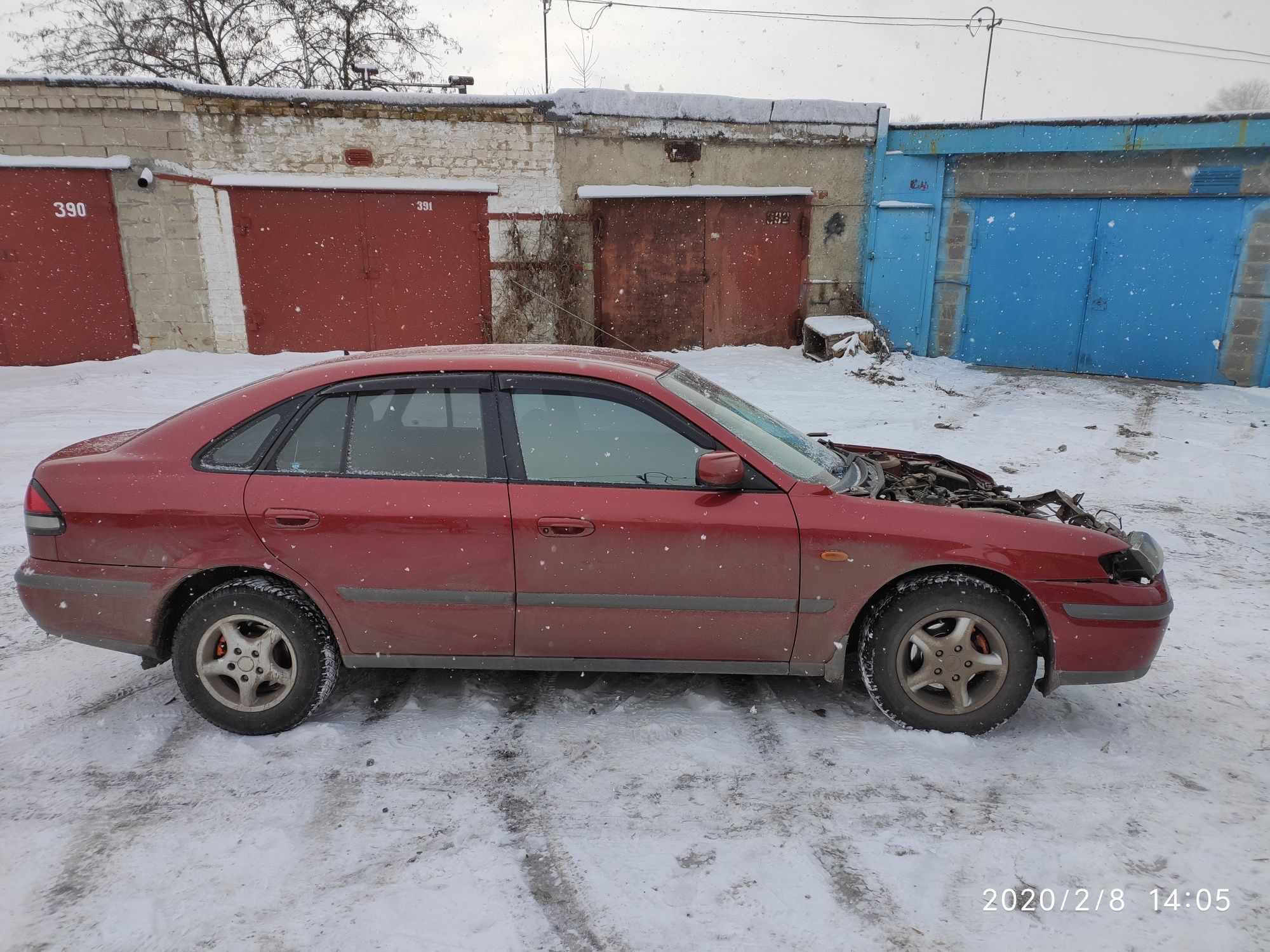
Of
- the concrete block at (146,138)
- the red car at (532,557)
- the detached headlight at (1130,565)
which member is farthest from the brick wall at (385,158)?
the detached headlight at (1130,565)

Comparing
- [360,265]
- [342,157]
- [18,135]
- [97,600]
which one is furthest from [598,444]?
[18,135]

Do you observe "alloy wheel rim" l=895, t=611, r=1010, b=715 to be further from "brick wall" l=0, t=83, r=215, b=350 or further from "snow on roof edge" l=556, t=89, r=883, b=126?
"brick wall" l=0, t=83, r=215, b=350

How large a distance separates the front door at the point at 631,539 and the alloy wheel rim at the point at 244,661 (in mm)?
1029

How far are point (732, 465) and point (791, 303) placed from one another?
11.3 metres

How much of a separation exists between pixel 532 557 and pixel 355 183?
1061 cm

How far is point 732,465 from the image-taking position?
3133 mm

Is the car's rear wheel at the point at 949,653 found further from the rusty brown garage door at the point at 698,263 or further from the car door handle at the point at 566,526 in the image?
the rusty brown garage door at the point at 698,263

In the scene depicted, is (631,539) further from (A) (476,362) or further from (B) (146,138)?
(B) (146,138)

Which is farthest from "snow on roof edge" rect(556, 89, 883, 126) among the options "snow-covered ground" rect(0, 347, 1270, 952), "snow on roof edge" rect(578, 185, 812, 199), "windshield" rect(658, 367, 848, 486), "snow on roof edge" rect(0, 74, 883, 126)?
"snow-covered ground" rect(0, 347, 1270, 952)

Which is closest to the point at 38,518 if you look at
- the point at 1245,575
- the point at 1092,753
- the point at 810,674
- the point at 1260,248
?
the point at 810,674

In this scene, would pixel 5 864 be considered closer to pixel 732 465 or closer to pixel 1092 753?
pixel 732 465

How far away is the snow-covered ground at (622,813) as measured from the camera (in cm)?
243

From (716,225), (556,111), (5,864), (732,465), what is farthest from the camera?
(716,225)

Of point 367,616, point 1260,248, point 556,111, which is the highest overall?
point 556,111
